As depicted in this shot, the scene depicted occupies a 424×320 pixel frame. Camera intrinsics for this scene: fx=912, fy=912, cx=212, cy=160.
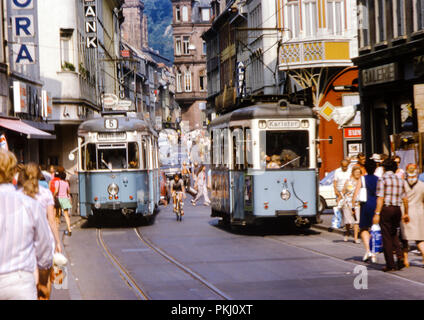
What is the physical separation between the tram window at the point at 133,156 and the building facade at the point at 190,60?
91.3 meters

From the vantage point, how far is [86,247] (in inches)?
823

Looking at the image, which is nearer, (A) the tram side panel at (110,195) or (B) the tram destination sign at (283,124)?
(B) the tram destination sign at (283,124)

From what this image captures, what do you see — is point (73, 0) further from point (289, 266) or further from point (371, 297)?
point (371, 297)

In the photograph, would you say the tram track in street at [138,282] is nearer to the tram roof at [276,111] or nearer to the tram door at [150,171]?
the tram roof at [276,111]

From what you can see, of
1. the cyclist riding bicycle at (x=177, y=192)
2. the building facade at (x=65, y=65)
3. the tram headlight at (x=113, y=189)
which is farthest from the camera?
the building facade at (x=65, y=65)

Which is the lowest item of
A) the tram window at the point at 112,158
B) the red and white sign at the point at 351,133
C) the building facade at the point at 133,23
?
the tram window at the point at 112,158

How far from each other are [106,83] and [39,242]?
61.7m

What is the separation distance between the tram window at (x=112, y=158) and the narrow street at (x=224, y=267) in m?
2.37

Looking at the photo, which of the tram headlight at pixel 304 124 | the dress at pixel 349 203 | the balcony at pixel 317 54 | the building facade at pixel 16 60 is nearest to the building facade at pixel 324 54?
the balcony at pixel 317 54

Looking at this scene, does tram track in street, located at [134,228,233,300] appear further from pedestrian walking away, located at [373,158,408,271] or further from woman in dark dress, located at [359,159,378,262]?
woman in dark dress, located at [359,159,378,262]

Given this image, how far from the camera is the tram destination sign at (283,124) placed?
72.6 ft

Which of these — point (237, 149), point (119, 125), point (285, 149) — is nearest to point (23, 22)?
point (119, 125)

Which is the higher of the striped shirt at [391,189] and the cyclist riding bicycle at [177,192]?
the striped shirt at [391,189]

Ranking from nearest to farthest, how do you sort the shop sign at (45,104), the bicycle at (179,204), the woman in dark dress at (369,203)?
the woman in dark dress at (369,203) < the bicycle at (179,204) < the shop sign at (45,104)
